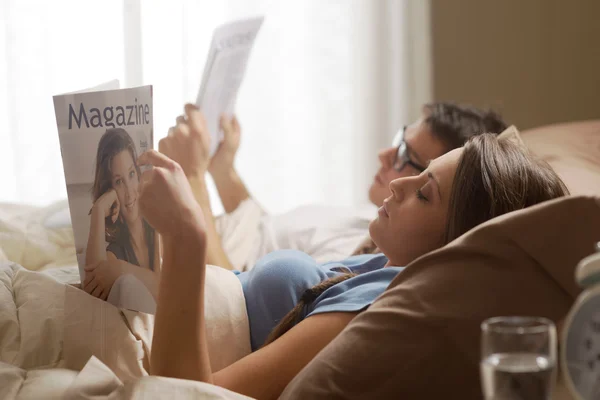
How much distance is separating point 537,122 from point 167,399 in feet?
7.74

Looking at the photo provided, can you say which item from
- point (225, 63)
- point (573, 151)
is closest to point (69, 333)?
point (225, 63)

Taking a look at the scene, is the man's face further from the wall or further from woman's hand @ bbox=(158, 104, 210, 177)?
the wall

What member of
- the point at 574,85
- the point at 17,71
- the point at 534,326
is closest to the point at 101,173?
the point at 534,326

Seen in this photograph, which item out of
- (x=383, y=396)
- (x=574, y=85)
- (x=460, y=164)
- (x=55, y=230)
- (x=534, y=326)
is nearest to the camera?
(x=534, y=326)

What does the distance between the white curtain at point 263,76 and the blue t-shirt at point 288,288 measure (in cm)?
127

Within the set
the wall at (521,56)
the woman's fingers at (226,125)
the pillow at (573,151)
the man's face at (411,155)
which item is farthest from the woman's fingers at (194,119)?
the wall at (521,56)

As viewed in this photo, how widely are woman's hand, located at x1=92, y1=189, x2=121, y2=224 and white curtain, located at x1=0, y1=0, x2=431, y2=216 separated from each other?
1.29 meters

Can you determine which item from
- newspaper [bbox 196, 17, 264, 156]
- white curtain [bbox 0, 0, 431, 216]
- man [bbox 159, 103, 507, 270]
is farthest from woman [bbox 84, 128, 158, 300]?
white curtain [bbox 0, 0, 431, 216]

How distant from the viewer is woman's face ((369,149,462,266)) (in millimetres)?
1008

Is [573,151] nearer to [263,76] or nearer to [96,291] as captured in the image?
[263,76]

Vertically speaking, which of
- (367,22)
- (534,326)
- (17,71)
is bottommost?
(534,326)

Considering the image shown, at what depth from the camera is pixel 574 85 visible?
276 cm

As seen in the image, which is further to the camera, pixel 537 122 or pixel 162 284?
pixel 537 122

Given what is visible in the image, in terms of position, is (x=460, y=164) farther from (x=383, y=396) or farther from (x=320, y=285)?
(x=383, y=396)
